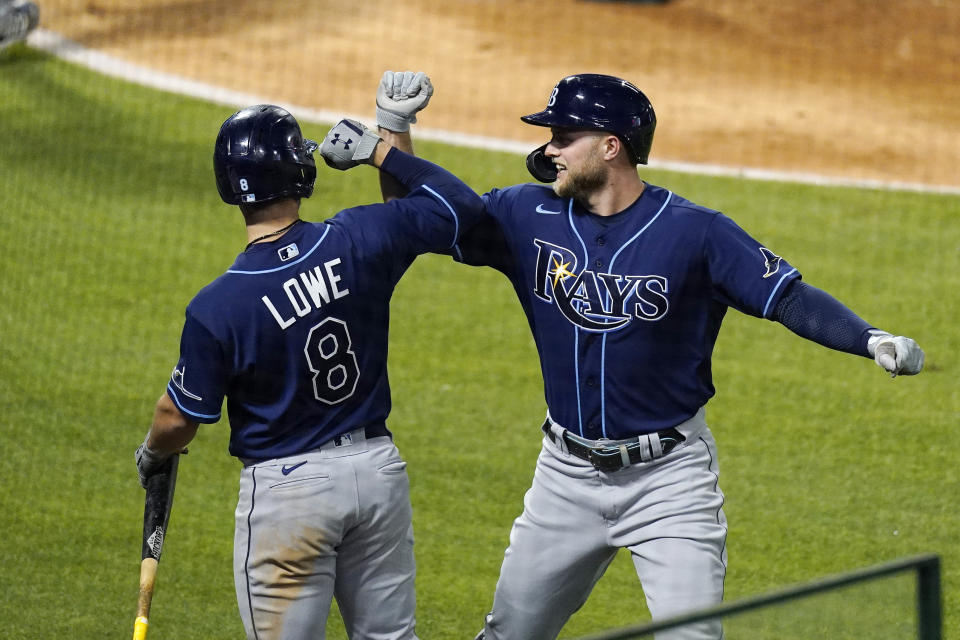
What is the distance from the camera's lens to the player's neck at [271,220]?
360 cm

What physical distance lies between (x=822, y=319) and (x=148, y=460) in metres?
1.88

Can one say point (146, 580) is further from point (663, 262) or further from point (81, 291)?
point (81, 291)

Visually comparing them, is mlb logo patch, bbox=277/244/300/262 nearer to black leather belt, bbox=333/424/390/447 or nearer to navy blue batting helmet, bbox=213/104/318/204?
navy blue batting helmet, bbox=213/104/318/204

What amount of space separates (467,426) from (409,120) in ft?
9.61

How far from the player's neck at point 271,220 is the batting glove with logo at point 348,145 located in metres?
0.32

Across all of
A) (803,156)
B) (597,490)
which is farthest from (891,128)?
(597,490)

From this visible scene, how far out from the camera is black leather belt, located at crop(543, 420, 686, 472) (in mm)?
3848

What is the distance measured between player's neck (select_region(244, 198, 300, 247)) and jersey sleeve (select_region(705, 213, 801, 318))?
1169 mm

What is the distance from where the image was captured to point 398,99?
13.4 feet

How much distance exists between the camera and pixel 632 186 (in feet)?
13.2

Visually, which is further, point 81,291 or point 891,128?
point 891,128

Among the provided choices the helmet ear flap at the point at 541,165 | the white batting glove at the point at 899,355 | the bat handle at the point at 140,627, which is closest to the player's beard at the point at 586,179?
the helmet ear flap at the point at 541,165

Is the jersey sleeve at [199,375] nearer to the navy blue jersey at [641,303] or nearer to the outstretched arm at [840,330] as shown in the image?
the navy blue jersey at [641,303]

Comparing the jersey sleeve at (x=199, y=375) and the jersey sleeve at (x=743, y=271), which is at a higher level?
the jersey sleeve at (x=743, y=271)
